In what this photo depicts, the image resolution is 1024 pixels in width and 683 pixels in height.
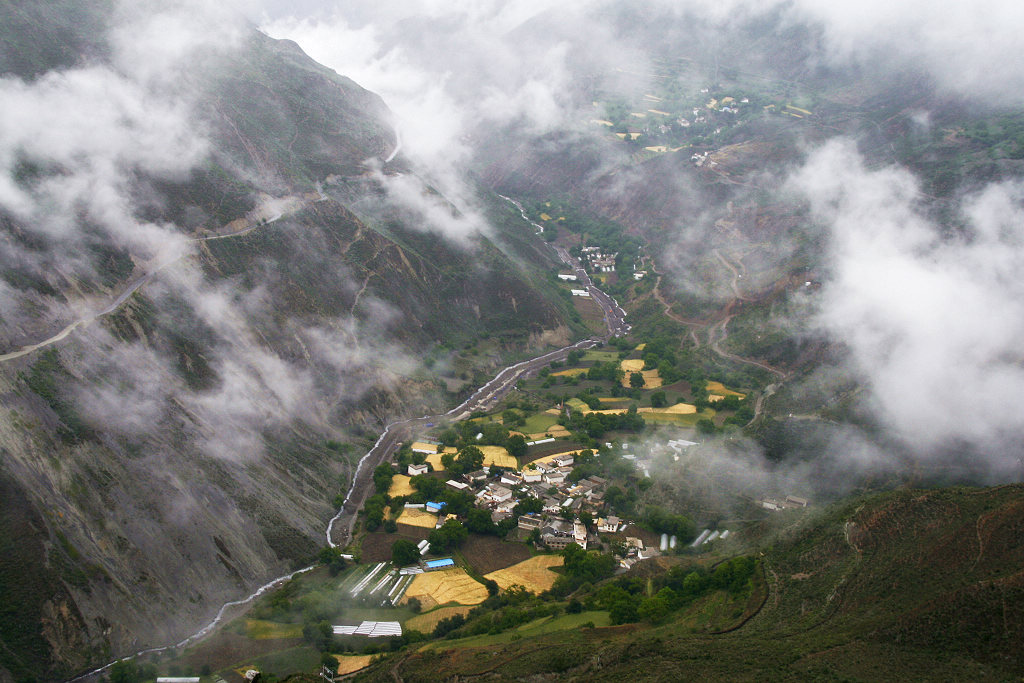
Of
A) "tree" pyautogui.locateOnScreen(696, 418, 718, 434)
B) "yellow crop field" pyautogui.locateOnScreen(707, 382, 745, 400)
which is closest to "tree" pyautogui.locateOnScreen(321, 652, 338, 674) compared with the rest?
"tree" pyautogui.locateOnScreen(696, 418, 718, 434)

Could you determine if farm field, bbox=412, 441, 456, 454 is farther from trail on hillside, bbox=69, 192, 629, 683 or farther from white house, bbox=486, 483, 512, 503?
white house, bbox=486, 483, 512, 503

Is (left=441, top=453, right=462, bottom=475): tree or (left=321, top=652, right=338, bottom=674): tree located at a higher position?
(left=441, top=453, right=462, bottom=475): tree

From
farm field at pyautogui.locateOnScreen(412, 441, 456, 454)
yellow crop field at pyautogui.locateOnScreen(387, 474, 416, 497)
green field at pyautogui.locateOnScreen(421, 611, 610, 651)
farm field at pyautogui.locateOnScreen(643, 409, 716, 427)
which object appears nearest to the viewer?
green field at pyautogui.locateOnScreen(421, 611, 610, 651)

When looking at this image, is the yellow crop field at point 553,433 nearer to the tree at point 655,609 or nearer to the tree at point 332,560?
the tree at point 332,560

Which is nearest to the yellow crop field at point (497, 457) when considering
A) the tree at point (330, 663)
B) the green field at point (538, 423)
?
the green field at point (538, 423)

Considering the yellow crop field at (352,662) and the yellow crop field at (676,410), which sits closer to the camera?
the yellow crop field at (352,662)

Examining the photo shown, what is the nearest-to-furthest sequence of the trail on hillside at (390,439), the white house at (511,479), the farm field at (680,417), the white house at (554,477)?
the trail on hillside at (390,439) < the white house at (511,479) < the white house at (554,477) < the farm field at (680,417)

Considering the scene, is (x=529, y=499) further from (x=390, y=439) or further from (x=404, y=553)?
(x=390, y=439)
